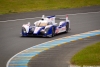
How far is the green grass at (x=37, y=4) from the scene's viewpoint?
4725cm

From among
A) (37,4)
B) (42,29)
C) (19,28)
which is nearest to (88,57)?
(42,29)

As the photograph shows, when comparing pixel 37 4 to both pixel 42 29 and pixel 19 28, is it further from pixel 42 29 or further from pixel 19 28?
pixel 42 29

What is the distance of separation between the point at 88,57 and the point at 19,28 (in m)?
12.9

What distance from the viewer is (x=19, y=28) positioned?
3500 cm

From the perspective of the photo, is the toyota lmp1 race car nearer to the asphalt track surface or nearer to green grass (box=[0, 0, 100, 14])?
the asphalt track surface

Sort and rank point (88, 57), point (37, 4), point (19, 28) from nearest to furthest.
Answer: point (88, 57) < point (19, 28) < point (37, 4)

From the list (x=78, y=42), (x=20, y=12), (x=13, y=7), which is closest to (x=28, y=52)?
(x=78, y=42)

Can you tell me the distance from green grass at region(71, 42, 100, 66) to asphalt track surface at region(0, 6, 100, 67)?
12.1 ft

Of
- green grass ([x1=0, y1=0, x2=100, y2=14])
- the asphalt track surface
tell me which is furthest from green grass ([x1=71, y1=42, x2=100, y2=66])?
green grass ([x1=0, y1=0, x2=100, y2=14])

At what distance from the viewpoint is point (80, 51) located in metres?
25.1

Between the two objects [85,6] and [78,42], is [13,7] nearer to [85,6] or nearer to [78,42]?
[85,6]

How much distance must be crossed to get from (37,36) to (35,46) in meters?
3.40

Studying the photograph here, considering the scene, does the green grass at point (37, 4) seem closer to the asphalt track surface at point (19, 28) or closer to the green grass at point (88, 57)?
the asphalt track surface at point (19, 28)

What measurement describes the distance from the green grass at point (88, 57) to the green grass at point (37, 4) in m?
21.1
